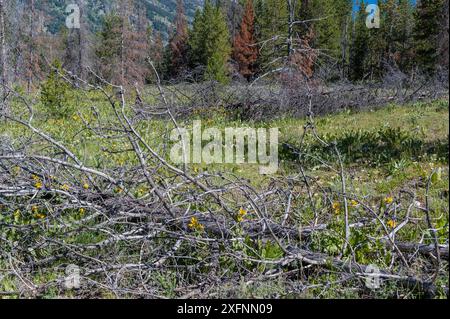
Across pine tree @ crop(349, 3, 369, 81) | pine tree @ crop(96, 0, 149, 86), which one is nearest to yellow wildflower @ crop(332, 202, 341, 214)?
pine tree @ crop(96, 0, 149, 86)

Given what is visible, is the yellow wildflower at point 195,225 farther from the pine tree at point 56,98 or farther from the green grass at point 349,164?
the pine tree at point 56,98

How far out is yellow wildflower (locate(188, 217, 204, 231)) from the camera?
3700mm

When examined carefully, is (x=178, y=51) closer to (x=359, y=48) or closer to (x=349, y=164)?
(x=359, y=48)

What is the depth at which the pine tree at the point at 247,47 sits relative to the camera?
40.1 meters

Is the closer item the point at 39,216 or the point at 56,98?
the point at 39,216

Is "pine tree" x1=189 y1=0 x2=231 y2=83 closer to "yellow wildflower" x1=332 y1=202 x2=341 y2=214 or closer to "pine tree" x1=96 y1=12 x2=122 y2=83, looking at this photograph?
"pine tree" x1=96 y1=12 x2=122 y2=83

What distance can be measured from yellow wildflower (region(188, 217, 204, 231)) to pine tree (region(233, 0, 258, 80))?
120 feet

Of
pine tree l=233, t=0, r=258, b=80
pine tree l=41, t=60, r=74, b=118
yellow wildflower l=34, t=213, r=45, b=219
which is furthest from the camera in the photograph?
pine tree l=233, t=0, r=258, b=80

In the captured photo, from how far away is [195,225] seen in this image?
12.4 ft

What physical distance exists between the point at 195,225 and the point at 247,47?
38077mm

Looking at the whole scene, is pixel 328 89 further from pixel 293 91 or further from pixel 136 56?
pixel 136 56

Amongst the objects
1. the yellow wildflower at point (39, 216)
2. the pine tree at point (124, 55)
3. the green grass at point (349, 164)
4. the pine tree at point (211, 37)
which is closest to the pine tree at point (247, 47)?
the pine tree at point (211, 37)

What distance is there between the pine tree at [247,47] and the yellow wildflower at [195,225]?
120ft

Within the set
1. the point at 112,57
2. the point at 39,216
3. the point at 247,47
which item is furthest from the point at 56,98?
the point at 247,47
